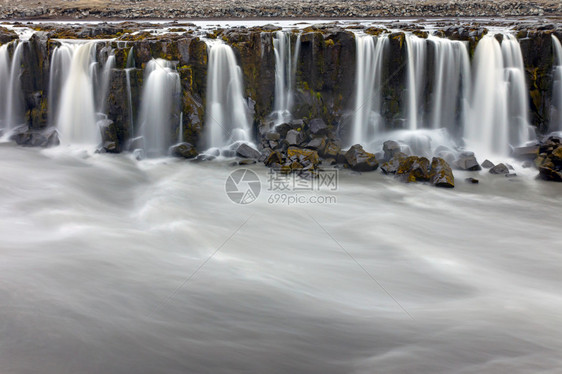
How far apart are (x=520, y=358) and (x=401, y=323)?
1.25 m

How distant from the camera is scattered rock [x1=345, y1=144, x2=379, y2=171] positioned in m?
11.9

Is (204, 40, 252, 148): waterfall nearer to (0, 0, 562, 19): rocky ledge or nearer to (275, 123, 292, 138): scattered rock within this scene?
(275, 123, 292, 138): scattered rock

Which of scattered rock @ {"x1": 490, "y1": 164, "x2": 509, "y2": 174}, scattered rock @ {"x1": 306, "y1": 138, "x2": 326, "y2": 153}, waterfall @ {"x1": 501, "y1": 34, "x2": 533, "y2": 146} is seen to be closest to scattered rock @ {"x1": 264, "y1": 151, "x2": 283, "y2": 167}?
scattered rock @ {"x1": 306, "y1": 138, "x2": 326, "y2": 153}

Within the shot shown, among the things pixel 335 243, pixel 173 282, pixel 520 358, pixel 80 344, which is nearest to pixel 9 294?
pixel 80 344

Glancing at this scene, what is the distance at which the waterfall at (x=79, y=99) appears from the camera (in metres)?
13.6

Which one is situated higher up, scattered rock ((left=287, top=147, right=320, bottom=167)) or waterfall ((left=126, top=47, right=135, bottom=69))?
waterfall ((left=126, top=47, right=135, bottom=69))

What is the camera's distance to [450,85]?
14.0m

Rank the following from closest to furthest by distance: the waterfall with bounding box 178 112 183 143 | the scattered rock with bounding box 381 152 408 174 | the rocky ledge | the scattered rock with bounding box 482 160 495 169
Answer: the scattered rock with bounding box 381 152 408 174 → the scattered rock with bounding box 482 160 495 169 → the waterfall with bounding box 178 112 183 143 → the rocky ledge

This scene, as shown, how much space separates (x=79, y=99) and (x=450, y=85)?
39.5 feet

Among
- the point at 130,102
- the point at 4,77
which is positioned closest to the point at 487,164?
the point at 130,102

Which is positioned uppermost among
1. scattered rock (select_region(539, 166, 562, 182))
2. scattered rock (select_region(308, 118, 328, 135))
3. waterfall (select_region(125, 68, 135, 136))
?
waterfall (select_region(125, 68, 135, 136))

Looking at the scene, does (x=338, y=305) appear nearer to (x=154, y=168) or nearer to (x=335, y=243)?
(x=335, y=243)

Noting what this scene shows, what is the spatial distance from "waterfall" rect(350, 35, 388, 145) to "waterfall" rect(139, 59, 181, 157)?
5.77m

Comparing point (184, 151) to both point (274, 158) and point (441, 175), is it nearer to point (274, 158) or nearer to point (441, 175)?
point (274, 158)
